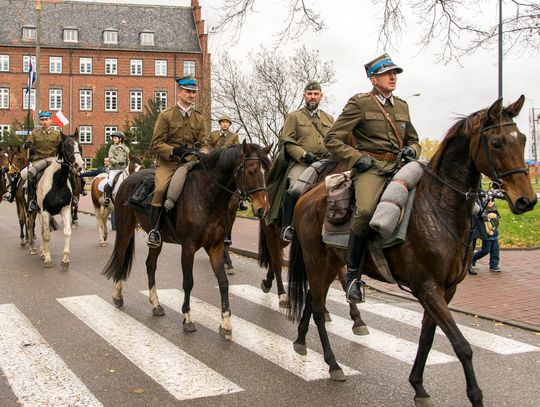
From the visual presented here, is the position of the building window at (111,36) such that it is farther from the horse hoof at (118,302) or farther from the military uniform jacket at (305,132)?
the horse hoof at (118,302)

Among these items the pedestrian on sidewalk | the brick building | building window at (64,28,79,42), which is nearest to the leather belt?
the pedestrian on sidewalk

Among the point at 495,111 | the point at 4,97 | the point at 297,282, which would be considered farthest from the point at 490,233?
the point at 4,97

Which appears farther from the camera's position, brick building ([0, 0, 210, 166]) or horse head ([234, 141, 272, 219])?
brick building ([0, 0, 210, 166])

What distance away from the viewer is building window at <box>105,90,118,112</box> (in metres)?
70.4

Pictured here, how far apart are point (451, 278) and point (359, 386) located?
4.24 feet

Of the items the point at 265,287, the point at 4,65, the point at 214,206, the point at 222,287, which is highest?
the point at 4,65

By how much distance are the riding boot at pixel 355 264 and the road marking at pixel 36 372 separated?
229 cm

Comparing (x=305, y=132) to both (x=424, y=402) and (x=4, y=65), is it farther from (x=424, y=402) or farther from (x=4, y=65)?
(x=4, y=65)

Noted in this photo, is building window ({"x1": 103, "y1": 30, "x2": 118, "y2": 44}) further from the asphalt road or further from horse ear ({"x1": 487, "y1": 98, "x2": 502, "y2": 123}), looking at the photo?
horse ear ({"x1": 487, "y1": 98, "x2": 502, "y2": 123})

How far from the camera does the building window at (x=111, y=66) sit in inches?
2751

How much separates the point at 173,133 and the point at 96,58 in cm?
6557

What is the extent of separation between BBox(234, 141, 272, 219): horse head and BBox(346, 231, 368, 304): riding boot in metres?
1.63

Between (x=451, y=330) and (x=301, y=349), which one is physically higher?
(x=451, y=330)

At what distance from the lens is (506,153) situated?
4.47 m
